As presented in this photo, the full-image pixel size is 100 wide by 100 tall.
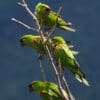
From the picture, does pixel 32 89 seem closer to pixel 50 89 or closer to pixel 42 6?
pixel 50 89

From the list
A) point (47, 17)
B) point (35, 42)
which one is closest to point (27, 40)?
point (35, 42)

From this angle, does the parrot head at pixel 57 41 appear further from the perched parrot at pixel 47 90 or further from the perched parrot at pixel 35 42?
the perched parrot at pixel 47 90

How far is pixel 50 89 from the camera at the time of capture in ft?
7.56

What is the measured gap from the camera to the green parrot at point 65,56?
2443 millimetres

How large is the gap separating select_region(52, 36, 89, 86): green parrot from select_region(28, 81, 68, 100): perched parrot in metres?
0.20

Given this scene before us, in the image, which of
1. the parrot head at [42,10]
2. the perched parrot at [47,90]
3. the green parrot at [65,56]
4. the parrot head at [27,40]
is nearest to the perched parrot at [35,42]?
the parrot head at [27,40]

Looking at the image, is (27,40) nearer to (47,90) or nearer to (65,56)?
(65,56)

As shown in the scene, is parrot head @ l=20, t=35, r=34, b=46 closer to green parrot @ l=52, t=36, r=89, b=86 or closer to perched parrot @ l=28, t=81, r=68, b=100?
green parrot @ l=52, t=36, r=89, b=86

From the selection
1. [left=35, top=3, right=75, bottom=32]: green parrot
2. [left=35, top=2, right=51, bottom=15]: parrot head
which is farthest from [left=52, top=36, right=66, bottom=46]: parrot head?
[left=35, top=2, right=51, bottom=15]: parrot head

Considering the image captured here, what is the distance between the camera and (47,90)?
2.34 meters

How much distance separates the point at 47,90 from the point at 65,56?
39cm

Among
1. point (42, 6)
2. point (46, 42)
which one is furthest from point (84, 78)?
point (42, 6)

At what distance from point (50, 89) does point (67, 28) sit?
692 mm

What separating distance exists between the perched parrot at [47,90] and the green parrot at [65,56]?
20 cm
